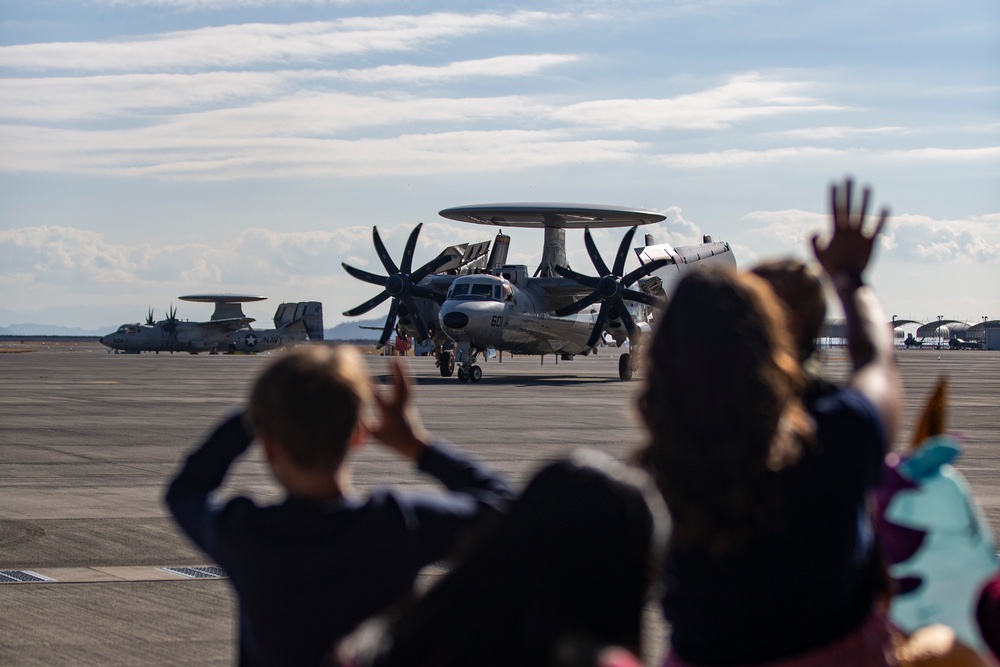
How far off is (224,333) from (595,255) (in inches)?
2217

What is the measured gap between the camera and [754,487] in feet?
Result: 8.05

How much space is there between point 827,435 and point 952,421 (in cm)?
1964

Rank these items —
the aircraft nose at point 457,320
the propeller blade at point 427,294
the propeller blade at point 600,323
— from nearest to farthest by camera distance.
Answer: the aircraft nose at point 457,320 < the propeller blade at point 600,323 < the propeller blade at point 427,294

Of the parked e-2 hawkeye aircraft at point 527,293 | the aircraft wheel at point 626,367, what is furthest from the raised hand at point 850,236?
the aircraft wheel at point 626,367

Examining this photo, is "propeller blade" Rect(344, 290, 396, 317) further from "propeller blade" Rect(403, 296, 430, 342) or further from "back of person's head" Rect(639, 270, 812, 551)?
"back of person's head" Rect(639, 270, 812, 551)

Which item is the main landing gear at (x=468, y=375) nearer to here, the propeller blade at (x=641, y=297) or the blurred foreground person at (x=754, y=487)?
the propeller blade at (x=641, y=297)

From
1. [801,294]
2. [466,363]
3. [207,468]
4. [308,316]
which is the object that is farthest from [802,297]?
[308,316]

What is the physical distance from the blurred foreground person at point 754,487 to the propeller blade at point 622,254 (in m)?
37.8

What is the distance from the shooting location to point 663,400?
2.45 meters

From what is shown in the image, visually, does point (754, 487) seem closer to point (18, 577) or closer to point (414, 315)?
point (18, 577)

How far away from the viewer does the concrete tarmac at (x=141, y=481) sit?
6.36m

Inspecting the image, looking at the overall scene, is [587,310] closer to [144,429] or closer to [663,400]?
[144,429]

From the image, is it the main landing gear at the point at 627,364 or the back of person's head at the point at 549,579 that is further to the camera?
the main landing gear at the point at 627,364

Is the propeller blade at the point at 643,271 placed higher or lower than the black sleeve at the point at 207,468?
higher
